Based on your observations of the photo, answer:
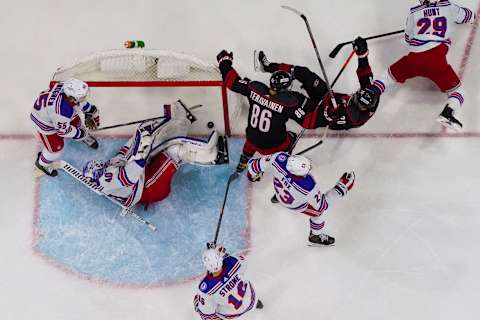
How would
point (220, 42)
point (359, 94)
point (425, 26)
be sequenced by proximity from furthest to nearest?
1. point (220, 42)
2. point (425, 26)
3. point (359, 94)

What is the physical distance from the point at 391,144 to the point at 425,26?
2.67 ft

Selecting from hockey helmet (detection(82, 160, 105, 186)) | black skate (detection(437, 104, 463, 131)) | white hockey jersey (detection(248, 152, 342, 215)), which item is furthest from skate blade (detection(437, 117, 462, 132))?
hockey helmet (detection(82, 160, 105, 186))

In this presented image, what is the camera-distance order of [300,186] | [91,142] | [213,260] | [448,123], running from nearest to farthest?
[213,260] → [300,186] → [448,123] → [91,142]

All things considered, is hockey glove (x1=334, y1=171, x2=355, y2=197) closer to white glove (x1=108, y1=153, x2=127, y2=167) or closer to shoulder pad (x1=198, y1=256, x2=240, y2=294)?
shoulder pad (x1=198, y1=256, x2=240, y2=294)

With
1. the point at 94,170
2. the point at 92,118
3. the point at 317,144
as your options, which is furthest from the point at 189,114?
the point at 317,144

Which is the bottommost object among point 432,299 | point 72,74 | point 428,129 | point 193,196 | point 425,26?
point 432,299

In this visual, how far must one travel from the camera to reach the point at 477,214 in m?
4.56

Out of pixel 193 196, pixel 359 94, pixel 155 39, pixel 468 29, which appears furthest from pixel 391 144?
pixel 155 39

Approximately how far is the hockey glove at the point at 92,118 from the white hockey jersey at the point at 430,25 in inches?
82.4

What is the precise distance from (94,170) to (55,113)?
429mm

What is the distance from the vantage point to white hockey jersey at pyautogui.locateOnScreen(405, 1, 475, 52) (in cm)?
448

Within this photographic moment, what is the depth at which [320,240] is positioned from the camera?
4461 mm

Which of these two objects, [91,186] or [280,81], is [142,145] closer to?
[91,186]

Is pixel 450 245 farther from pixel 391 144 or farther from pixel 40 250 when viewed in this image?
pixel 40 250
